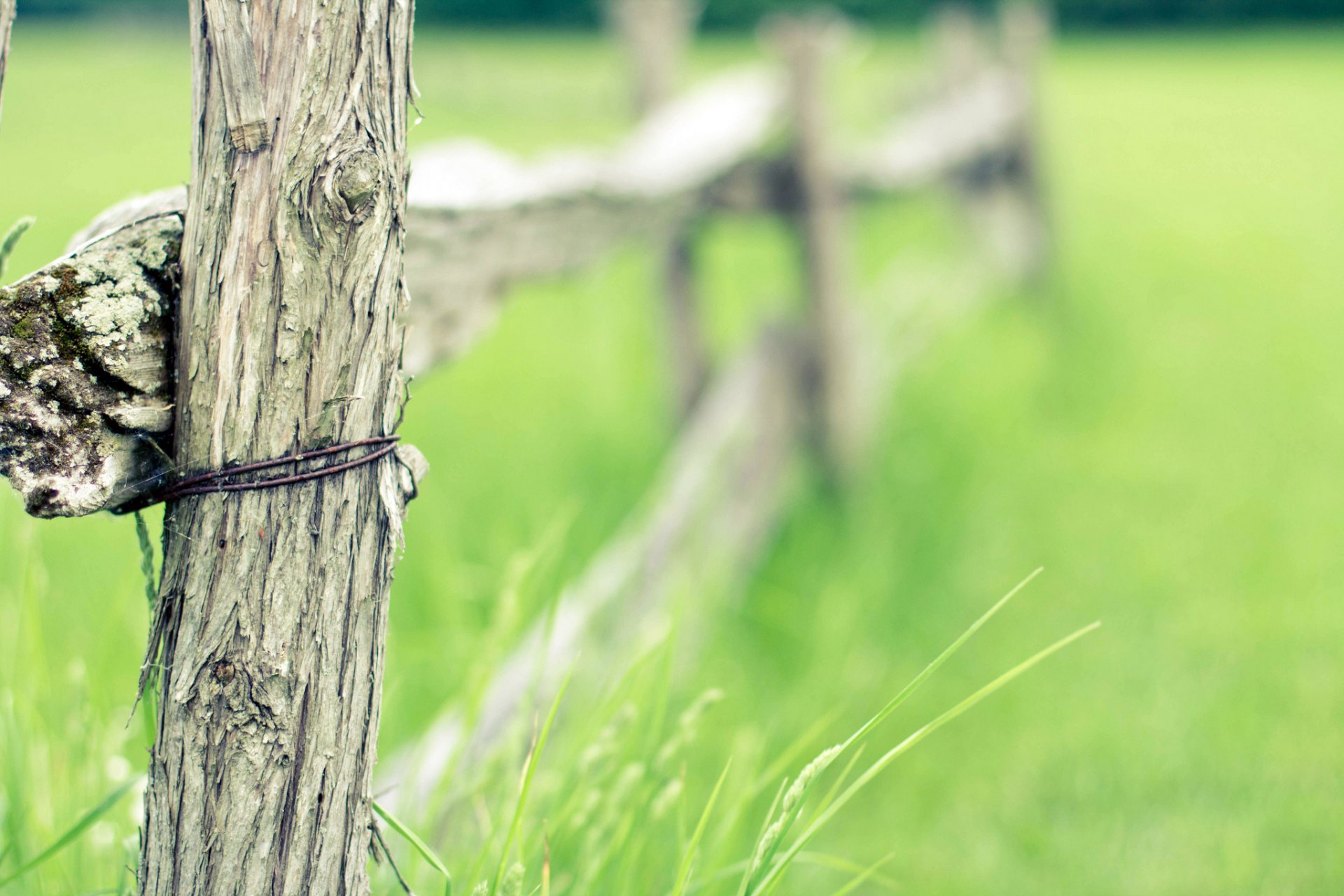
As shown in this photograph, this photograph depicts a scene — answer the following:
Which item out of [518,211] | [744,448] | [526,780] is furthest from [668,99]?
[526,780]

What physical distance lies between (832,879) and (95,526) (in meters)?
2.45

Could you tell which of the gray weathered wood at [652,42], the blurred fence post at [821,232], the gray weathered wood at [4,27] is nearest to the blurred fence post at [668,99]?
the gray weathered wood at [652,42]

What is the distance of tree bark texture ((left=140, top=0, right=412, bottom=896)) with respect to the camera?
28.8 inches

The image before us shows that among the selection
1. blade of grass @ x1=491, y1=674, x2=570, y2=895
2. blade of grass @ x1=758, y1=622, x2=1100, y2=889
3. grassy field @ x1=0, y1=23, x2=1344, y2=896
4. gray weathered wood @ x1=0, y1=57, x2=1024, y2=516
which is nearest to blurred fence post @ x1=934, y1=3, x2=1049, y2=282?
grassy field @ x1=0, y1=23, x2=1344, y2=896

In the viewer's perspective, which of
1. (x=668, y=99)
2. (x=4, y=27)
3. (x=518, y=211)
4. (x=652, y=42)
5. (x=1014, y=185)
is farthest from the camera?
(x=1014, y=185)

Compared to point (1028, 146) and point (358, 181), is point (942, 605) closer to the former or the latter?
point (358, 181)

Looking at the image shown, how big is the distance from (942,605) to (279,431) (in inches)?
82.9

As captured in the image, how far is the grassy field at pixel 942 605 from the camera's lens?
1270 millimetres

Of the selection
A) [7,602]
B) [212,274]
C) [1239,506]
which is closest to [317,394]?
[212,274]

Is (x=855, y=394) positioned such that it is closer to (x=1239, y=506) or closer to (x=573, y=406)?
(x=573, y=406)

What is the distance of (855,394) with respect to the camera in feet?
10.2

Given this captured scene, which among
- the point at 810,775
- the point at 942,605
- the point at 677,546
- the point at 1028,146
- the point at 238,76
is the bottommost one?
the point at 942,605

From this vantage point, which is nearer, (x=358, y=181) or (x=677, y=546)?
(x=358, y=181)

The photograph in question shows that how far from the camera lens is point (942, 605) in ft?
8.43
